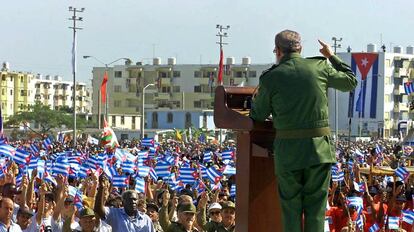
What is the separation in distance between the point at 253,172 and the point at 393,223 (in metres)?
6.24

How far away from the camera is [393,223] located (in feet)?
38.6

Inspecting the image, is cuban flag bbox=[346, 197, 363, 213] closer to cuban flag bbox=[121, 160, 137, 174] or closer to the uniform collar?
the uniform collar

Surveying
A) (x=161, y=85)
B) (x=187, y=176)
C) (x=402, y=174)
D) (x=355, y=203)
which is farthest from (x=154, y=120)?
(x=355, y=203)

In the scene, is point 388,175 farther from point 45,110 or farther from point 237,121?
point 45,110

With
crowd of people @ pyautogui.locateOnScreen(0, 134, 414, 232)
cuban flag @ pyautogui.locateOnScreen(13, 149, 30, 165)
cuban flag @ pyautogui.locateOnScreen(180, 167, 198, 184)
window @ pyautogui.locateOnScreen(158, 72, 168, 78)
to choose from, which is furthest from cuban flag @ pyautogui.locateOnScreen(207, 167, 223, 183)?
window @ pyautogui.locateOnScreen(158, 72, 168, 78)

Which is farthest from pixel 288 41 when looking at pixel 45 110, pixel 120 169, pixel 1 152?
pixel 45 110

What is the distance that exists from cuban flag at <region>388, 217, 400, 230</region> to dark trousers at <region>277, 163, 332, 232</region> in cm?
609

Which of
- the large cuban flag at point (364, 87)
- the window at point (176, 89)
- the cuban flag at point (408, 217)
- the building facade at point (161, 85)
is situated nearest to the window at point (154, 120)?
the building facade at point (161, 85)

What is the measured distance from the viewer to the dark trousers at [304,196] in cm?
569

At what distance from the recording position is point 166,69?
13588cm

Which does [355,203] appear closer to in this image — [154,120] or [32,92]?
[154,120]

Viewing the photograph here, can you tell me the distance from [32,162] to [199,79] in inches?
4538

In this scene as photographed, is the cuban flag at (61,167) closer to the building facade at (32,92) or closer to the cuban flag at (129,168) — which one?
the cuban flag at (129,168)

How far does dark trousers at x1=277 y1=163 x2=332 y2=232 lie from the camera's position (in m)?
5.69
